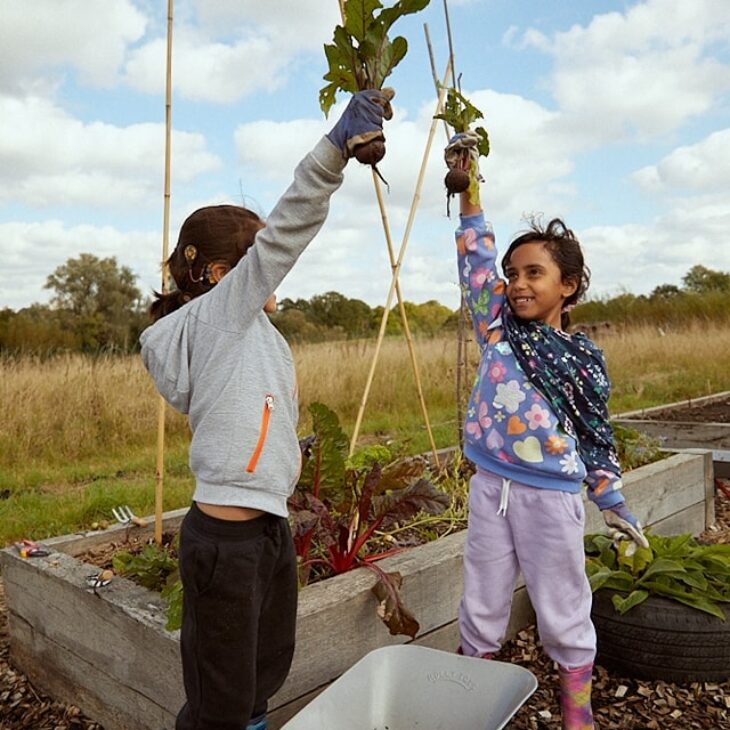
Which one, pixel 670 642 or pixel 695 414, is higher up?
pixel 695 414

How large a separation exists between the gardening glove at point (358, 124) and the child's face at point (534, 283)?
0.86 metres

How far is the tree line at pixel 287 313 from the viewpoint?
13008 millimetres

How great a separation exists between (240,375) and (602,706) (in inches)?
65.2

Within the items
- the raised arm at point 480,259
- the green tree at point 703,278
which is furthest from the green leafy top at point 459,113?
the green tree at point 703,278

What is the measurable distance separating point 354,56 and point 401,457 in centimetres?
217

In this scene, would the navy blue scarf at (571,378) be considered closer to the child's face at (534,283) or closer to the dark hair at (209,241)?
the child's face at (534,283)

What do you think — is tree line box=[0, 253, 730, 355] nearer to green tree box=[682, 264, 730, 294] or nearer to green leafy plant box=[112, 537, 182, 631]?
green tree box=[682, 264, 730, 294]

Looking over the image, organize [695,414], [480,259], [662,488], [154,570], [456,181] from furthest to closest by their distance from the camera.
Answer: [695,414], [662,488], [154,570], [480,259], [456,181]

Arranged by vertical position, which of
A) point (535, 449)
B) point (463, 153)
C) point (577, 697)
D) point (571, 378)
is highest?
point (463, 153)

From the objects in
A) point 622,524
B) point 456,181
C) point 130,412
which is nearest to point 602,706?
point 622,524

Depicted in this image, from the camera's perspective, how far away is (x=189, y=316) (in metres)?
1.68

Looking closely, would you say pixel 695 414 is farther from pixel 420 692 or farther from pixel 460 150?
pixel 420 692

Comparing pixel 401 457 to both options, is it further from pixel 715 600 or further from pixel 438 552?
pixel 715 600

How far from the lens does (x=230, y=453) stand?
5.30 ft
